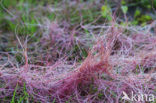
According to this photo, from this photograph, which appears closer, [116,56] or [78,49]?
[116,56]

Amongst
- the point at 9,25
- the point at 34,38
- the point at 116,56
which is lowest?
the point at 116,56

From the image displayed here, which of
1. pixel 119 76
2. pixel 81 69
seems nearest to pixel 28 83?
pixel 81 69

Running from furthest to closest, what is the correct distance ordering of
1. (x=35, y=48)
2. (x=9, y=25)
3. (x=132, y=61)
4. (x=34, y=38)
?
(x=9, y=25) → (x=34, y=38) → (x=35, y=48) → (x=132, y=61)

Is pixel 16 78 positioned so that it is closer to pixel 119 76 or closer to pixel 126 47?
pixel 119 76

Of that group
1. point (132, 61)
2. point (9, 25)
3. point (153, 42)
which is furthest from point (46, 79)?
point (9, 25)

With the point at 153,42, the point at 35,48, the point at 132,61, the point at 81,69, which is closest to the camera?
the point at 81,69

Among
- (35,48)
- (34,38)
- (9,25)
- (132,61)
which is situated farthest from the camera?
(9,25)

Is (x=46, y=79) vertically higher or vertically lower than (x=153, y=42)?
lower

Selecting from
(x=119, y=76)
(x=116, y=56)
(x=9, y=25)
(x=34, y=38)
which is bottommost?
(x=119, y=76)

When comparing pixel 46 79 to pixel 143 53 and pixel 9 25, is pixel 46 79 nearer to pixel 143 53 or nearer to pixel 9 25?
pixel 143 53
